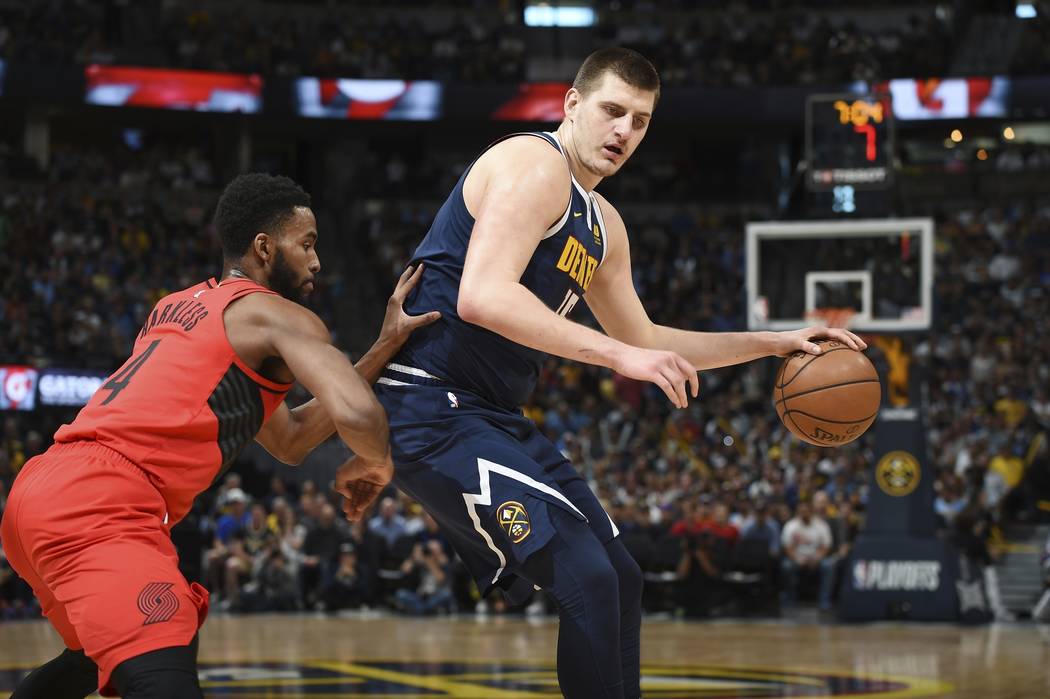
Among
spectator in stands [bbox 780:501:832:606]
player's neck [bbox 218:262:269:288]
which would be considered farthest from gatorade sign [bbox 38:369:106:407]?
player's neck [bbox 218:262:269:288]

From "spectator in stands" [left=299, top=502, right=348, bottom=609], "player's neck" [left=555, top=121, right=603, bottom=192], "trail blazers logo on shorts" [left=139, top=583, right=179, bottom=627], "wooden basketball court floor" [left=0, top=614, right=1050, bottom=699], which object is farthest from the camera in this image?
"spectator in stands" [left=299, top=502, right=348, bottom=609]

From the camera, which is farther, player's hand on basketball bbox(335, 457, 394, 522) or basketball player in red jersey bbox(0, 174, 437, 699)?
player's hand on basketball bbox(335, 457, 394, 522)

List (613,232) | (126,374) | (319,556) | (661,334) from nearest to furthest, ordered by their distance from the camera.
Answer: (126,374) < (613,232) < (661,334) < (319,556)

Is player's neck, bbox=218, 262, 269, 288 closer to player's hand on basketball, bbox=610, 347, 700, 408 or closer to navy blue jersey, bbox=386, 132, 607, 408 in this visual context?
navy blue jersey, bbox=386, 132, 607, 408

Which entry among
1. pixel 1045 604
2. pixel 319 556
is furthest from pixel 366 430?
pixel 319 556

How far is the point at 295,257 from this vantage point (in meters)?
3.81

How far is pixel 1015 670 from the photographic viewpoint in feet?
29.2

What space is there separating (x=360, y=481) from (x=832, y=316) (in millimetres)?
10062

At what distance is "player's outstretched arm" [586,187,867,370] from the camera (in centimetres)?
418

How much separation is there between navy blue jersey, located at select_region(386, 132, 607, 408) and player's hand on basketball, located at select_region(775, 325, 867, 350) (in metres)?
0.64

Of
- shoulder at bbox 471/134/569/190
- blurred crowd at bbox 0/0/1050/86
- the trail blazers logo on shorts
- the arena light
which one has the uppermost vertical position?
the arena light

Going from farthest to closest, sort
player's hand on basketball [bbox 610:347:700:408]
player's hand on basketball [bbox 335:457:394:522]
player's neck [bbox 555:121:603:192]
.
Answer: player's neck [bbox 555:121:603:192], player's hand on basketball [bbox 335:457:394:522], player's hand on basketball [bbox 610:347:700:408]

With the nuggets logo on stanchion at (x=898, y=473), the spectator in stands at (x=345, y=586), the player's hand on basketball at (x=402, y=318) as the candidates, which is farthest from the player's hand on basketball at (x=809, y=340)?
the spectator in stands at (x=345, y=586)

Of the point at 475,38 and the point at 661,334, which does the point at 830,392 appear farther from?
the point at 475,38
